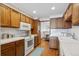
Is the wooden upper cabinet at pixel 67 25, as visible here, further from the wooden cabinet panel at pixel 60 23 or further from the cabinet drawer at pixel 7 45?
the cabinet drawer at pixel 7 45

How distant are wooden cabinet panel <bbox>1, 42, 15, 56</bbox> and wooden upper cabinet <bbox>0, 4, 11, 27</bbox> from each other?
69 cm

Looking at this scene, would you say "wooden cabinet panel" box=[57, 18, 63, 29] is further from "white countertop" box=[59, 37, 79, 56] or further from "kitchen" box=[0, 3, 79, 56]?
"white countertop" box=[59, 37, 79, 56]

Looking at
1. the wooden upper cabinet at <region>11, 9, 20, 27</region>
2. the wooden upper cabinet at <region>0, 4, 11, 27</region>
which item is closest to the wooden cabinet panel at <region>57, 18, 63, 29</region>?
the wooden upper cabinet at <region>11, 9, 20, 27</region>

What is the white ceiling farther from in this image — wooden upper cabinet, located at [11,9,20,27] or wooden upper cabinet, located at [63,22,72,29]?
wooden upper cabinet, located at [63,22,72,29]

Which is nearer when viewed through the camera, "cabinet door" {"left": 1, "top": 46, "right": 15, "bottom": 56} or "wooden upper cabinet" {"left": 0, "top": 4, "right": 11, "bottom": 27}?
"cabinet door" {"left": 1, "top": 46, "right": 15, "bottom": 56}

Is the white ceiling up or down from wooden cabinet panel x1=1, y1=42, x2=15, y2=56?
up

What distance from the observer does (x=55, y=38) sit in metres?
5.16

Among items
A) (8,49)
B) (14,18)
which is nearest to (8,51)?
(8,49)

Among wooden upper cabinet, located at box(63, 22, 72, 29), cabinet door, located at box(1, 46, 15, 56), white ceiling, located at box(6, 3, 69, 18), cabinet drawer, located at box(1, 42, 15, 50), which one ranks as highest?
white ceiling, located at box(6, 3, 69, 18)

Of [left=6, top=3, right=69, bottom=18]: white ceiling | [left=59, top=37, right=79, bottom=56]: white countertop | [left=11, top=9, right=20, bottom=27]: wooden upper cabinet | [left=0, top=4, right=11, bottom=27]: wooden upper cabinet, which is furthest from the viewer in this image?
[left=11, top=9, right=20, bottom=27]: wooden upper cabinet

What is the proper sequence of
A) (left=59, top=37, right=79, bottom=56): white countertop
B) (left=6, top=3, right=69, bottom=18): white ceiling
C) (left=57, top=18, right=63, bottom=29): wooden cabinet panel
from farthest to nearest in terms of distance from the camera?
(left=57, top=18, right=63, bottom=29): wooden cabinet panel, (left=6, top=3, right=69, bottom=18): white ceiling, (left=59, top=37, right=79, bottom=56): white countertop

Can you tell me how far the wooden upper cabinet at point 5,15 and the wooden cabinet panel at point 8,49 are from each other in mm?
694

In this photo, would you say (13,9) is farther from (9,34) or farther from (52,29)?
(52,29)

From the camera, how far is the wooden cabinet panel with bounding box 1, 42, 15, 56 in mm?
2336
